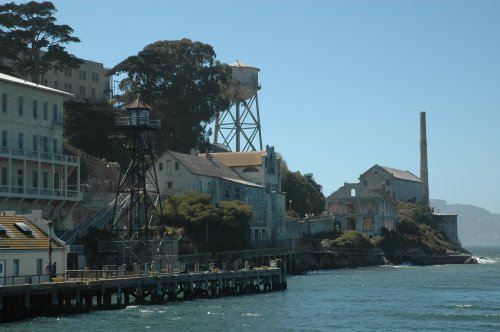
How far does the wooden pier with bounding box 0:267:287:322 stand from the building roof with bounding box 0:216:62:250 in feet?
9.09

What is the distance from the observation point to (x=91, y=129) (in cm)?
11312

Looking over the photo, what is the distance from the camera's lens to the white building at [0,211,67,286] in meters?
58.8

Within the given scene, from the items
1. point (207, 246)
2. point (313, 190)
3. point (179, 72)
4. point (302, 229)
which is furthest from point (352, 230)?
point (207, 246)

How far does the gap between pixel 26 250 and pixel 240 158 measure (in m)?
68.5

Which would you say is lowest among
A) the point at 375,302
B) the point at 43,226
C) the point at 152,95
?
the point at 375,302

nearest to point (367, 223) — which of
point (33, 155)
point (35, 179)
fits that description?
point (35, 179)

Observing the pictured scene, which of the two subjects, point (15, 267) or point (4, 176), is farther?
point (4, 176)

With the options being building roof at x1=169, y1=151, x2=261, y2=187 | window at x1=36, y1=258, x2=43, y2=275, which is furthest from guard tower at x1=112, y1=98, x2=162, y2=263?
window at x1=36, y1=258, x2=43, y2=275

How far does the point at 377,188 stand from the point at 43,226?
12964cm

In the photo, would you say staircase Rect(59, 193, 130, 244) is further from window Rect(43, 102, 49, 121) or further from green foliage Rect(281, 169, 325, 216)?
green foliage Rect(281, 169, 325, 216)

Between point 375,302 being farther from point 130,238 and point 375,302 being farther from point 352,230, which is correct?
point 352,230

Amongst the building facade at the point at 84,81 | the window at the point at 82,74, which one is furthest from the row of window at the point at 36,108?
the window at the point at 82,74

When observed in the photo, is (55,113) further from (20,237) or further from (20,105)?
(20,237)

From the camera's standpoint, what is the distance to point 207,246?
102 meters
